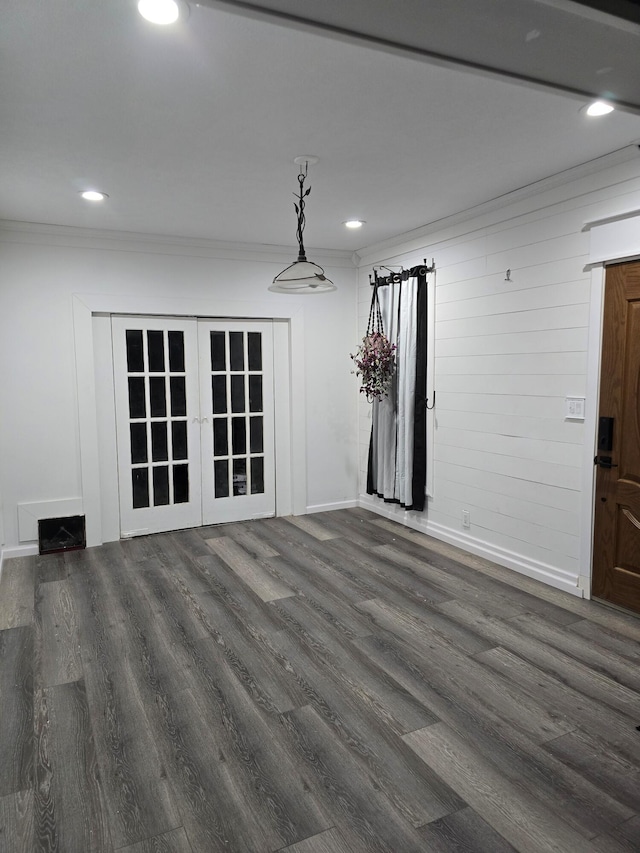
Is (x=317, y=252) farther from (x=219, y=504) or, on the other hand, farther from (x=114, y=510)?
(x=114, y=510)

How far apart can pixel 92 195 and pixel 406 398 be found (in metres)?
2.83

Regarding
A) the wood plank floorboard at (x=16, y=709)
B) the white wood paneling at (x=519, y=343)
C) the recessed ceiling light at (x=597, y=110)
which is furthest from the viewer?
the white wood paneling at (x=519, y=343)

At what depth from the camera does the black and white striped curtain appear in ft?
15.6

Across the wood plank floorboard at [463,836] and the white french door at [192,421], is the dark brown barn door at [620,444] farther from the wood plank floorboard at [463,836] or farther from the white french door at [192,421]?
the white french door at [192,421]

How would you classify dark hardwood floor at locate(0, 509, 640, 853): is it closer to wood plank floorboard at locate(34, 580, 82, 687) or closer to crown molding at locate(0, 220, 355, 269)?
wood plank floorboard at locate(34, 580, 82, 687)

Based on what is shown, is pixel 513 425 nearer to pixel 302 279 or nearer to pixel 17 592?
pixel 302 279

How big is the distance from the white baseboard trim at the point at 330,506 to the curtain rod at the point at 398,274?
222 centimetres

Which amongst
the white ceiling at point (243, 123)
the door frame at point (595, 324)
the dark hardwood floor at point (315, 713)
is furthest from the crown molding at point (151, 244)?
the door frame at point (595, 324)

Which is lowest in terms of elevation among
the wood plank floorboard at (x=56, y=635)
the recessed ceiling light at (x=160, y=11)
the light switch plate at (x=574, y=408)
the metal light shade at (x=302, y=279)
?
the wood plank floorboard at (x=56, y=635)

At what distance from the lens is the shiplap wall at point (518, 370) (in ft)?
11.3

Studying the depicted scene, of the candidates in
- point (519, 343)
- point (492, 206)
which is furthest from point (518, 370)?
point (492, 206)

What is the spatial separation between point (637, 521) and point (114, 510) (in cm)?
395

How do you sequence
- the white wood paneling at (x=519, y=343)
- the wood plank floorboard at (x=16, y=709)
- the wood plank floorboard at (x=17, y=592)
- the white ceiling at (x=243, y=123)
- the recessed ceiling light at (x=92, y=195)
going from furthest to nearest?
the recessed ceiling light at (x=92, y=195) < the white wood paneling at (x=519, y=343) < the wood plank floorboard at (x=17, y=592) < the wood plank floorboard at (x=16, y=709) < the white ceiling at (x=243, y=123)

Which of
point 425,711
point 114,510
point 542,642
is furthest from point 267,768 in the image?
point 114,510
